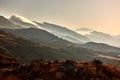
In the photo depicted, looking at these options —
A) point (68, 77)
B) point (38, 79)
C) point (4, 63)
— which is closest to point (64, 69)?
point (68, 77)

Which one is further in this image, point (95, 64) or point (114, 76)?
point (95, 64)

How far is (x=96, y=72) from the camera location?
261 feet

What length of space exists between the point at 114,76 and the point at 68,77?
1446 centimetres

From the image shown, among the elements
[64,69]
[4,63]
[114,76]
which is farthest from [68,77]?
[4,63]

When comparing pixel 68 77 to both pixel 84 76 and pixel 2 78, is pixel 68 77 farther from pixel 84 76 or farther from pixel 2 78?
pixel 2 78

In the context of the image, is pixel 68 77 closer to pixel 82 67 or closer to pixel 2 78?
pixel 82 67

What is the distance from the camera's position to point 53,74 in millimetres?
75000

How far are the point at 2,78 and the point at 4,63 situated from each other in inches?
1323

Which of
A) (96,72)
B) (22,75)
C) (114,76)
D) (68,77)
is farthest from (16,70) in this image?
(114,76)

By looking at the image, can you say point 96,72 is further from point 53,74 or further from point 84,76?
point 53,74

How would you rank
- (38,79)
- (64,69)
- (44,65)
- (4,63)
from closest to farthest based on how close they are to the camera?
(38,79), (64,69), (44,65), (4,63)

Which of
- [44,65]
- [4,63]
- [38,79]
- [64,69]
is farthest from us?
[4,63]

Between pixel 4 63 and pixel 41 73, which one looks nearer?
pixel 41 73

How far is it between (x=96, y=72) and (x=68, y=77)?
9.17 meters
